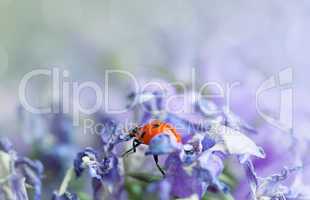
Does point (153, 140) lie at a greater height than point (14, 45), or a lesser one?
lesser

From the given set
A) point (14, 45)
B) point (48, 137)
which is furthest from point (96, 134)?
point (14, 45)

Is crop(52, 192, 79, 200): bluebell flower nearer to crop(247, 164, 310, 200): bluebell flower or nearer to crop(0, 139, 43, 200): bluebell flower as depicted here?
crop(0, 139, 43, 200): bluebell flower

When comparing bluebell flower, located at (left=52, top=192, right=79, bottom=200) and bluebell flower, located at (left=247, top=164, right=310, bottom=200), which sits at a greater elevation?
bluebell flower, located at (left=247, top=164, right=310, bottom=200)

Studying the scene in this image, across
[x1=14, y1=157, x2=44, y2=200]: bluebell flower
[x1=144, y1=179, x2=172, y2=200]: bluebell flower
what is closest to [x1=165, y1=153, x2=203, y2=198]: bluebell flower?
[x1=144, y1=179, x2=172, y2=200]: bluebell flower

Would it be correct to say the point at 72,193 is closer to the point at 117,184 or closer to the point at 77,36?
the point at 117,184


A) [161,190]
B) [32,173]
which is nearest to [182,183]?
[161,190]

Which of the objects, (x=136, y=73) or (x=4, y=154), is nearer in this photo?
(x=4, y=154)

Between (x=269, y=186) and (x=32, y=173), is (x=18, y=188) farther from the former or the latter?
(x=269, y=186)

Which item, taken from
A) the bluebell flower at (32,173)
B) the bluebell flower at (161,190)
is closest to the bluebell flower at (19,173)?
the bluebell flower at (32,173)

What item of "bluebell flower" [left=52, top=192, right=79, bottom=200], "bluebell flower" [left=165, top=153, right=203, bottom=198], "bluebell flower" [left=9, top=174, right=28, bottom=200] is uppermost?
"bluebell flower" [left=165, top=153, right=203, bottom=198]
